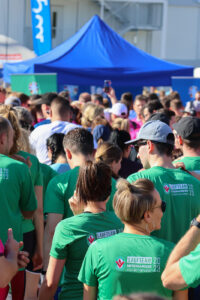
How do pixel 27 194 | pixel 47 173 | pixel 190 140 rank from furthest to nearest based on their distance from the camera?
pixel 47 173
pixel 190 140
pixel 27 194

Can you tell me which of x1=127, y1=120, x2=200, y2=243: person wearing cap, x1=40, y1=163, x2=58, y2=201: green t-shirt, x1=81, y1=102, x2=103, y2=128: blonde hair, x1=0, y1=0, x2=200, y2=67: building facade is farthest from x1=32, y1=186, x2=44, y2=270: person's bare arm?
x1=0, y1=0, x2=200, y2=67: building facade

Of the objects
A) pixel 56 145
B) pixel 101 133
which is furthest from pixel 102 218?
pixel 101 133

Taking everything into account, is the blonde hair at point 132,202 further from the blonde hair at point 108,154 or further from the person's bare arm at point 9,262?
the blonde hair at point 108,154

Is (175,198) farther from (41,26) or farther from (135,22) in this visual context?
(135,22)

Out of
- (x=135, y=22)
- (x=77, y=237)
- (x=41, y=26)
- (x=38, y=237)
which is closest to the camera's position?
(x=77, y=237)

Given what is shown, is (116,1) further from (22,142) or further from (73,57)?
(22,142)

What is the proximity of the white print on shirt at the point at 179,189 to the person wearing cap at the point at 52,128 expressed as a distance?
8.44ft

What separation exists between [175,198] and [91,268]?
102 centimetres

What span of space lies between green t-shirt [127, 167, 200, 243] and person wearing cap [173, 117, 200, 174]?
0.58 meters

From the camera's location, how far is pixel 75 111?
9297 millimetres

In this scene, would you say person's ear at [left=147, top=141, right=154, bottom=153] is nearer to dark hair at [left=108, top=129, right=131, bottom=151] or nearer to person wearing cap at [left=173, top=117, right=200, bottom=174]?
person wearing cap at [left=173, top=117, right=200, bottom=174]

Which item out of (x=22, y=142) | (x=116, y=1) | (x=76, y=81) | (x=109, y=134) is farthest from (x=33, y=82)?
(x=116, y=1)

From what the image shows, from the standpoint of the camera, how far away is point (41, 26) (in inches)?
693

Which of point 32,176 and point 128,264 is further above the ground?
point 32,176
